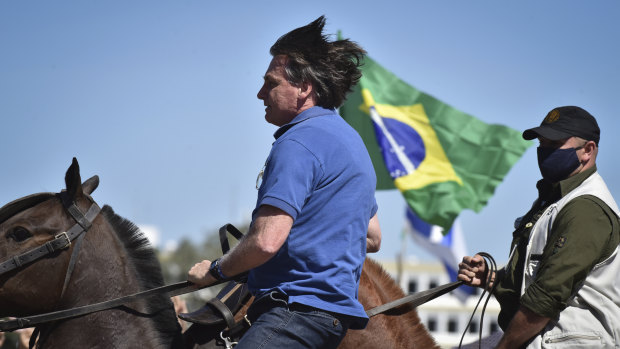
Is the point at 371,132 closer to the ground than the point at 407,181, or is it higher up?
higher up

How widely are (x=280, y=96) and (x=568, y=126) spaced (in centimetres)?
175

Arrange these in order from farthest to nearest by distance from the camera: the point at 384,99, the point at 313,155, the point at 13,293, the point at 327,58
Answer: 1. the point at 384,99
2. the point at 13,293
3. the point at 327,58
4. the point at 313,155

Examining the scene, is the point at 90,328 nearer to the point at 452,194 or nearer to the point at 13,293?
the point at 13,293

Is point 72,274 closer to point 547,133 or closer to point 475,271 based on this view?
point 475,271

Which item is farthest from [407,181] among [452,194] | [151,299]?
[151,299]

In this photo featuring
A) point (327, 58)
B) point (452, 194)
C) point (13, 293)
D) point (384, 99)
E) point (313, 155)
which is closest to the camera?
point (313, 155)

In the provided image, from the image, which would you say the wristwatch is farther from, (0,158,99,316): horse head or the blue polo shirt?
(0,158,99,316): horse head

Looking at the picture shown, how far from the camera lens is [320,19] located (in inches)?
167

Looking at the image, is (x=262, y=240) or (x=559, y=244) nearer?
(x=262, y=240)

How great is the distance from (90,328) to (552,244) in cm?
265

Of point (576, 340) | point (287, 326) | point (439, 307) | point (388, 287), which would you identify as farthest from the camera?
point (439, 307)

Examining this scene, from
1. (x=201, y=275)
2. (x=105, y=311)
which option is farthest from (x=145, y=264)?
(x=201, y=275)

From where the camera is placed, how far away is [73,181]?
4738mm

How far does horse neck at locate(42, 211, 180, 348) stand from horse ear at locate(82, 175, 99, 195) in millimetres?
258
